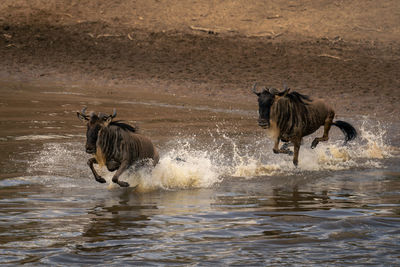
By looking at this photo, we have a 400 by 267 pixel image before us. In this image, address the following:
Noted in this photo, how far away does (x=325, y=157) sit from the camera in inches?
488

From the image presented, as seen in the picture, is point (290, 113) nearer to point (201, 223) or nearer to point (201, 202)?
point (201, 202)

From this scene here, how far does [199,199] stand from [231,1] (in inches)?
677

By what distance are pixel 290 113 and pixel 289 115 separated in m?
0.04

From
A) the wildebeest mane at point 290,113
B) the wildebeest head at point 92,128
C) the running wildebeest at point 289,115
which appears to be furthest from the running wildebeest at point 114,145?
the wildebeest mane at point 290,113

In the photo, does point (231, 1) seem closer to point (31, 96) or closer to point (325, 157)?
point (31, 96)

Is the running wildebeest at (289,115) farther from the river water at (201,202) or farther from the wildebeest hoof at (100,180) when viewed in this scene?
the wildebeest hoof at (100,180)

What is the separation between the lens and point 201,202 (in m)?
9.05

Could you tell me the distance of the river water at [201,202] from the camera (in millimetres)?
6891

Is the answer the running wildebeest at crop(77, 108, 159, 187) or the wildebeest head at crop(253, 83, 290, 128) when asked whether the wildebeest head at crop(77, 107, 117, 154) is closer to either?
the running wildebeest at crop(77, 108, 159, 187)

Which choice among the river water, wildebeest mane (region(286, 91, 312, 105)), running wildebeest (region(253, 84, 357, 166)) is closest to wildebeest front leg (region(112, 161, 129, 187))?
the river water

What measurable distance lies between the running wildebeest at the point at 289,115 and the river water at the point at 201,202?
43 cm

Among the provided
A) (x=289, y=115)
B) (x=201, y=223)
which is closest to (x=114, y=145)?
(x=201, y=223)

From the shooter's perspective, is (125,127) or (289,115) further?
(289,115)

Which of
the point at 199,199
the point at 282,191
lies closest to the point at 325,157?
the point at 282,191
